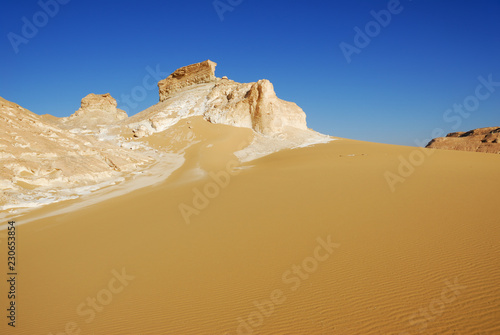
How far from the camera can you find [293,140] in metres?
28.9

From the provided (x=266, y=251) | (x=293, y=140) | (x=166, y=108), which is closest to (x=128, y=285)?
(x=266, y=251)

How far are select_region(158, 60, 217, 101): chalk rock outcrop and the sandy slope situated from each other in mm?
33482

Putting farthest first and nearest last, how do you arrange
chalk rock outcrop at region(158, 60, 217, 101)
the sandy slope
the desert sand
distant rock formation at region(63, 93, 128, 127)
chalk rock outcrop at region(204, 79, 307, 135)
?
distant rock formation at region(63, 93, 128, 127), chalk rock outcrop at region(158, 60, 217, 101), chalk rock outcrop at region(204, 79, 307, 135), the desert sand, the sandy slope

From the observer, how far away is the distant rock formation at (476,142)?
37250 mm

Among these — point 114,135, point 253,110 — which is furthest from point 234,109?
point 114,135

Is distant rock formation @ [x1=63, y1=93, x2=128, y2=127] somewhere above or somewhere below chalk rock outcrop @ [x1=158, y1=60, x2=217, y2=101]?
above

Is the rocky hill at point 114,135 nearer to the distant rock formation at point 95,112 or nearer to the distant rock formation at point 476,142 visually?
the distant rock formation at point 95,112

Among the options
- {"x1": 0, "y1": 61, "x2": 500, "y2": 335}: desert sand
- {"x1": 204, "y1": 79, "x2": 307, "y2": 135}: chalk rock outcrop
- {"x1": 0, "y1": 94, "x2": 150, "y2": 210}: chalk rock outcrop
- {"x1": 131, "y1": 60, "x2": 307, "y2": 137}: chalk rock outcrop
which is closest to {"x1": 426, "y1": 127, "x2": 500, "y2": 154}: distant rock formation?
{"x1": 0, "y1": 61, "x2": 500, "y2": 335}: desert sand

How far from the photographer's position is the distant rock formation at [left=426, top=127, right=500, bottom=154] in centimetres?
3725

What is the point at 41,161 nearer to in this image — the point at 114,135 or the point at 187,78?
the point at 114,135

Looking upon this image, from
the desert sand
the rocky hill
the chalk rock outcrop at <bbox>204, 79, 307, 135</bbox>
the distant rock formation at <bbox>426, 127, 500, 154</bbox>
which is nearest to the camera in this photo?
the desert sand

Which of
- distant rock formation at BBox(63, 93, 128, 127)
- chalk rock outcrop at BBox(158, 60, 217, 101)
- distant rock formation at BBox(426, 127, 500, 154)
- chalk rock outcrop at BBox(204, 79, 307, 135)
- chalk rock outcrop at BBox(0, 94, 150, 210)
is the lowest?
distant rock formation at BBox(426, 127, 500, 154)

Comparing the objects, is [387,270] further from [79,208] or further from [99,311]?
[79,208]

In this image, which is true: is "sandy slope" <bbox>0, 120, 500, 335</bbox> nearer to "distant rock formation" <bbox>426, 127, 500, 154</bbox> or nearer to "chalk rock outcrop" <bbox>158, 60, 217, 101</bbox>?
"chalk rock outcrop" <bbox>158, 60, 217, 101</bbox>
